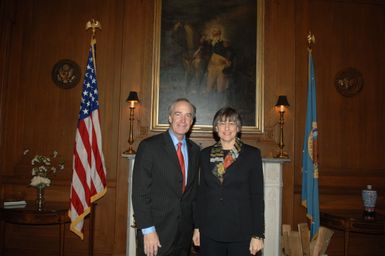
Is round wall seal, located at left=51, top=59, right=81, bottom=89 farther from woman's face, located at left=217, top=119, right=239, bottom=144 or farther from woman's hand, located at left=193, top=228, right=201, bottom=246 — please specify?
woman's hand, located at left=193, top=228, right=201, bottom=246

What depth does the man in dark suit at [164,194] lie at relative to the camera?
92.0 inches

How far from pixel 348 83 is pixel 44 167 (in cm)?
476

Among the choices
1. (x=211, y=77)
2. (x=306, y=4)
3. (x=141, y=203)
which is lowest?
(x=141, y=203)

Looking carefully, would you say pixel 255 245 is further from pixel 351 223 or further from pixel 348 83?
pixel 348 83

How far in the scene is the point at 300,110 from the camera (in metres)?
5.04

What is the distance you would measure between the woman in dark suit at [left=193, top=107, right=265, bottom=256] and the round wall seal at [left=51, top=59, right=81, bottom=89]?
323 centimetres

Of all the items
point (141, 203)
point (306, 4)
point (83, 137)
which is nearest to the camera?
point (141, 203)

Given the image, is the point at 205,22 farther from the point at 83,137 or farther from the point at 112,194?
the point at 112,194

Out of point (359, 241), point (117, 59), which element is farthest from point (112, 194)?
point (359, 241)

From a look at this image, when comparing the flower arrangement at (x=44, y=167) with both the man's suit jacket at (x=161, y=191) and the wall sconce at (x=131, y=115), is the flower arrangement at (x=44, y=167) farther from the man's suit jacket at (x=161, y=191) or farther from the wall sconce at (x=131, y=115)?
the man's suit jacket at (x=161, y=191)

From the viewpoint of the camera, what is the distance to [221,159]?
246cm

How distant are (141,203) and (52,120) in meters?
3.13

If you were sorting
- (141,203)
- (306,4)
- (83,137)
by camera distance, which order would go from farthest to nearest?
(306,4), (83,137), (141,203)

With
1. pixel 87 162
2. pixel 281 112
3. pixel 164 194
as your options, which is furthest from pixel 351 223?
pixel 87 162
